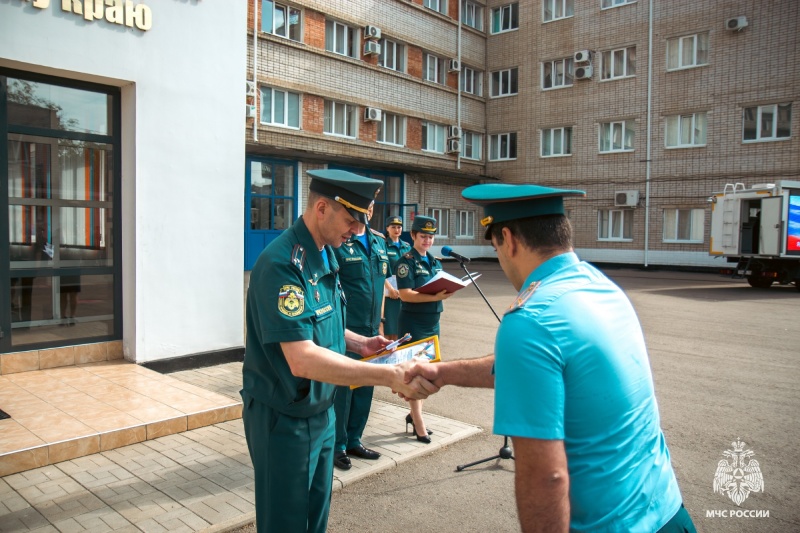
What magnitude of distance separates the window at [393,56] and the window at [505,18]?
751 centimetres

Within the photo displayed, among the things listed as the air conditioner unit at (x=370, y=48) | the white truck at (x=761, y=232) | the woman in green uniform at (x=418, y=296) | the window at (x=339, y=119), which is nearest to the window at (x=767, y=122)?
the white truck at (x=761, y=232)

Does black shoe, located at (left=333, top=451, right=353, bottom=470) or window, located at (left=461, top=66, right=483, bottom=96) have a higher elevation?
window, located at (left=461, top=66, right=483, bottom=96)

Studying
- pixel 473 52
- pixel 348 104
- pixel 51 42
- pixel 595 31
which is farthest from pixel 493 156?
pixel 51 42

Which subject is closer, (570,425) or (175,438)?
(570,425)

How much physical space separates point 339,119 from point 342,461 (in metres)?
21.0

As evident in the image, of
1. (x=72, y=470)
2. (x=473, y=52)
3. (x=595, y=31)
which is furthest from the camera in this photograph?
(x=473, y=52)

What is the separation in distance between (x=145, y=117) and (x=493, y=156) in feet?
88.6

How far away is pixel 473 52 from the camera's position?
102 feet

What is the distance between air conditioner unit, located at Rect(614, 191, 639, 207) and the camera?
26859 millimetres

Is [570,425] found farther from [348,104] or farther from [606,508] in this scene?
[348,104]

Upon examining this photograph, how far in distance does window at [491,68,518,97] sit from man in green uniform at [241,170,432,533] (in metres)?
30.5

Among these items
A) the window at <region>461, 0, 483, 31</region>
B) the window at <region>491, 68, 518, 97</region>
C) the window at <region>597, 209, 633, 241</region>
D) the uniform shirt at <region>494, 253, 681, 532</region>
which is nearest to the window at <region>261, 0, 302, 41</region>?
the window at <region>461, 0, 483, 31</region>

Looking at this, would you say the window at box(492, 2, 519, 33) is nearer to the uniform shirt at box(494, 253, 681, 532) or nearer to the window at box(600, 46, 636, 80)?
the window at box(600, 46, 636, 80)

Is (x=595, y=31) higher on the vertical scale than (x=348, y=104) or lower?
higher
